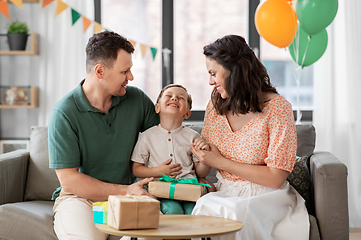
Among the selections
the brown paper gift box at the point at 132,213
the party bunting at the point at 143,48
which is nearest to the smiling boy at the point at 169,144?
the brown paper gift box at the point at 132,213

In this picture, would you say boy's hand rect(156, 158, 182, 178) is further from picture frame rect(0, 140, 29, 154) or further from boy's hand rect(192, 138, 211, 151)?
picture frame rect(0, 140, 29, 154)

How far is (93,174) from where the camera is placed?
1.89 metres

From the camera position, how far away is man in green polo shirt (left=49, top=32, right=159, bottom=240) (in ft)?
5.78

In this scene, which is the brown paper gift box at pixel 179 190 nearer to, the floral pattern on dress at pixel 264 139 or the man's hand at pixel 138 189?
the man's hand at pixel 138 189

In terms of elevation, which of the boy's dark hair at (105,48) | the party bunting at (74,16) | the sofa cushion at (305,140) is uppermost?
the party bunting at (74,16)

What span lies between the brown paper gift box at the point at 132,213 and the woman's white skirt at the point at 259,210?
417mm

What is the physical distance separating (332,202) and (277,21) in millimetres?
1458

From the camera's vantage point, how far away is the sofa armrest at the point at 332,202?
1.80 meters

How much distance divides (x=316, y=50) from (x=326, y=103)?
58 cm

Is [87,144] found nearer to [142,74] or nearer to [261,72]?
[261,72]

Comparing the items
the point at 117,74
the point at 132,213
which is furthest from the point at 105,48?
the point at 132,213

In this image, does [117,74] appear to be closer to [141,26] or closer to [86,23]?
[86,23]

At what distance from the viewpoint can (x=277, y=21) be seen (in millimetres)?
2752

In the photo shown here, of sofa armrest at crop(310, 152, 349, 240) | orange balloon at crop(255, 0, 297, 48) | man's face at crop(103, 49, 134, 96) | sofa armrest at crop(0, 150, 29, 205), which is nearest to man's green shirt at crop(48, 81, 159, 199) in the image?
man's face at crop(103, 49, 134, 96)
